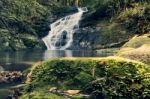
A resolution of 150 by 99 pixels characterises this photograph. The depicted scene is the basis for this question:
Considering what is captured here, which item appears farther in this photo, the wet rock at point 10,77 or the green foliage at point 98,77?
the wet rock at point 10,77

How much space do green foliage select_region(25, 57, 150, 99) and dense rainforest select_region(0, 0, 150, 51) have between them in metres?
58.8

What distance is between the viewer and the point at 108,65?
23.1 metres

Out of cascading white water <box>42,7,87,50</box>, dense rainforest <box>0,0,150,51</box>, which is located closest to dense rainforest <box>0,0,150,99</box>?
dense rainforest <box>0,0,150,51</box>

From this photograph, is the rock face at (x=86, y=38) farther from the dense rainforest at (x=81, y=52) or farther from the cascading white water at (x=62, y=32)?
the cascading white water at (x=62, y=32)

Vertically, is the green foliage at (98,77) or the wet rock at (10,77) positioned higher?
the green foliage at (98,77)

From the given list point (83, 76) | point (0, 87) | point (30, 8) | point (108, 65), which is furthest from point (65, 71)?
point (30, 8)

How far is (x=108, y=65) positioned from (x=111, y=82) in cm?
120

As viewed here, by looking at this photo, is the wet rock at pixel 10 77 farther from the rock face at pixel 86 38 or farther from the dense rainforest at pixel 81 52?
the rock face at pixel 86 38

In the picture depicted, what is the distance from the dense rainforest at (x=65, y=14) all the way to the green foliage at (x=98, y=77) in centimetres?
5884

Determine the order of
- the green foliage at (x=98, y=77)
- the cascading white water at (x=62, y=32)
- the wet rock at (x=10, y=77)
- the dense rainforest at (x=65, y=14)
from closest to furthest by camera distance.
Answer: the green foliage at (x=98, y=77) → the wet rock at (x=10, y=77) → the dense rainforest at (x=65, y=14) → the cascading white water at (x=62, y=32)

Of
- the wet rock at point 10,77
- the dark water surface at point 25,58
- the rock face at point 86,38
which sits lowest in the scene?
the wet rock at point 10,77

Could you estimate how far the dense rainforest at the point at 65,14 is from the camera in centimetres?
9462

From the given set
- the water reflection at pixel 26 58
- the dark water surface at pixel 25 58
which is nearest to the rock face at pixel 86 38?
the water reflection at pixel 26 58

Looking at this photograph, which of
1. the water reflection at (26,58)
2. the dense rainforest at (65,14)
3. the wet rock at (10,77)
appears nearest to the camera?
the wet rock at (10,77)
